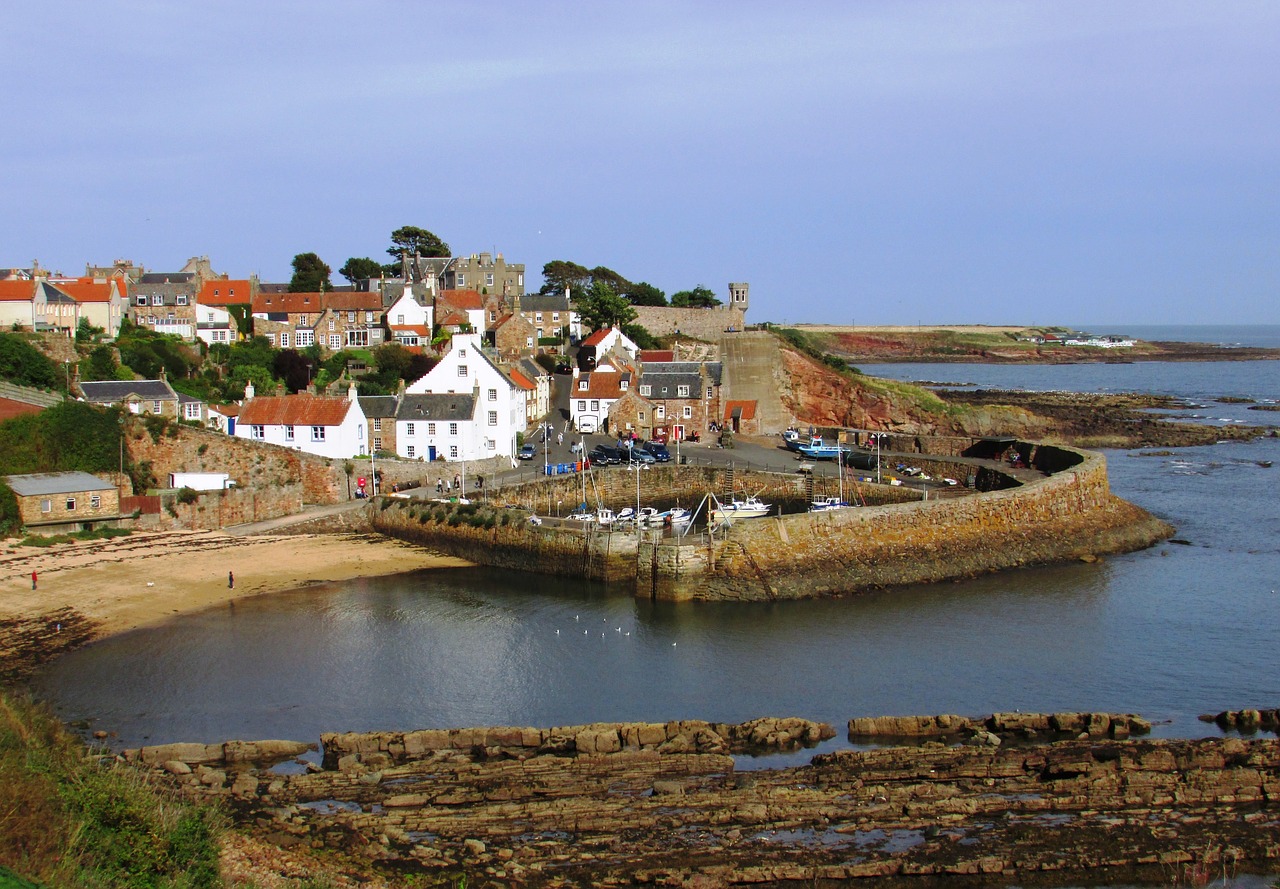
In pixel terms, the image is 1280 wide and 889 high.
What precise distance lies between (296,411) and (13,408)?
8901 mm

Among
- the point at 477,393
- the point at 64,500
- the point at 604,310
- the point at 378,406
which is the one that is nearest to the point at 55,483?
the point at 64,500

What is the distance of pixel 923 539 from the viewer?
3127 centimetres

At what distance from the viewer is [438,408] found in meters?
42.5

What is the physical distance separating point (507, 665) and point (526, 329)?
37.7m

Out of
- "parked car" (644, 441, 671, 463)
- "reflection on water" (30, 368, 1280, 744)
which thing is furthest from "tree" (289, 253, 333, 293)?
"reflection on water" (30, 368, 1280, 744)

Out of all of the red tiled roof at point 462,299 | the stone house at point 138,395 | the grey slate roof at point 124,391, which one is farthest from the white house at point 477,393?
the red tiled roof at point 462,299

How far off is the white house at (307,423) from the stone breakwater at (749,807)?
2205 cm

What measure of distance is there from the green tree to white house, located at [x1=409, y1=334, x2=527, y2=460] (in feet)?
41.2

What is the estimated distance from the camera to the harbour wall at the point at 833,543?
2894 centimetres

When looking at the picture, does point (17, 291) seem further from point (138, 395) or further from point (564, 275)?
point (564, 275)

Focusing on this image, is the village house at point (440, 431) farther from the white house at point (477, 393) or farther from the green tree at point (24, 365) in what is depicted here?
the green tree at point (24, 365)

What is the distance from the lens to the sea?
21203 mm

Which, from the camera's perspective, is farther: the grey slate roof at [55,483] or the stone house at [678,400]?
the stone house at [678,400]

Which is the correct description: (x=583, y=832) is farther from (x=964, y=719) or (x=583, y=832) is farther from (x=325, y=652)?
(x=325, y=652)
